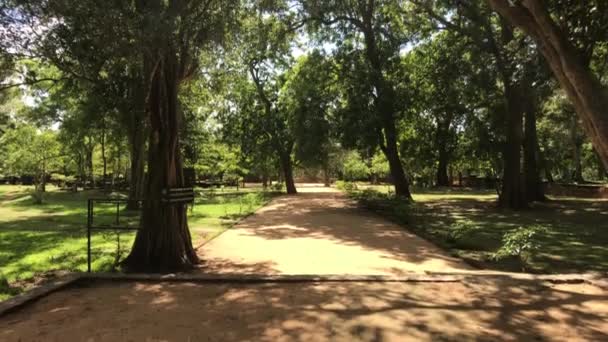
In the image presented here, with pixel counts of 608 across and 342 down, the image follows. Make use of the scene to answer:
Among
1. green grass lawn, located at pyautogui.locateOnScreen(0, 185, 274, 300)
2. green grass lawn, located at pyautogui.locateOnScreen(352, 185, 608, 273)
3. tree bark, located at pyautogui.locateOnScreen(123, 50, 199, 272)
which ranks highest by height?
tree bark, located at pyautogui.locateOnScreen(123, 50, 199, 272)

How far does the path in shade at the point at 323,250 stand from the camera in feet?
24.7

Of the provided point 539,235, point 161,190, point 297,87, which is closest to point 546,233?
point 539,235

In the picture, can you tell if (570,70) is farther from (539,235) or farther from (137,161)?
(137,161)

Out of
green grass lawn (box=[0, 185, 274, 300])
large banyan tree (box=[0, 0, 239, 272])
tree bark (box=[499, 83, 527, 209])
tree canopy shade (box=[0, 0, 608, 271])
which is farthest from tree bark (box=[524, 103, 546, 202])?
large banyan tree (box=[0, 0, 239, 272])

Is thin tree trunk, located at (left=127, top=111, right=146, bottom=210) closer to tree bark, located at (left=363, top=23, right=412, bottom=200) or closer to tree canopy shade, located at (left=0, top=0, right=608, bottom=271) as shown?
tree canopy shade, located at (left=0, top=0, right=608, bottom=271)

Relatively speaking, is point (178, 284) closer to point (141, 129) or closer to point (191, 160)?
point (141, 129)

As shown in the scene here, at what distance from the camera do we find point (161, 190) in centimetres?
740

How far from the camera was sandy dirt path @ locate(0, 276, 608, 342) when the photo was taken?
4.13 meters

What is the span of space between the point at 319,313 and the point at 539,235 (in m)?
8.19

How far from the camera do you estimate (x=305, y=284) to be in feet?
19.5

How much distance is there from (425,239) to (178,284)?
6.45 meters

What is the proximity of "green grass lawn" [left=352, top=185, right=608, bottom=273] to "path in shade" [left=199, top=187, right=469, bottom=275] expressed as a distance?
0.54 m

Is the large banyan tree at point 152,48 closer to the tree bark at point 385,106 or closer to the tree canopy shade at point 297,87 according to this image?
the tree canopy shade at point 297,87

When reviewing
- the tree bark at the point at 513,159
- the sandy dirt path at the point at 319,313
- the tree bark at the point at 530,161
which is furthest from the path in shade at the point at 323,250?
the tree bark at the point at 530,161
